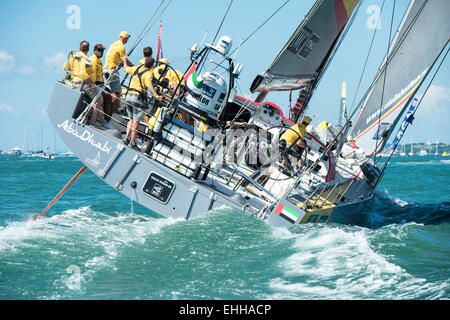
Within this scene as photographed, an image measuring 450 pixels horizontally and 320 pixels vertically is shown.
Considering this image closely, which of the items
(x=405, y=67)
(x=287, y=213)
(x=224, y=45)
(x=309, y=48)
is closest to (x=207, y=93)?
(x=224, y=45)

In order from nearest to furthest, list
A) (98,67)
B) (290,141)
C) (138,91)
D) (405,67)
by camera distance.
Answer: (138,91), (98,67), (290,141), (405,67)

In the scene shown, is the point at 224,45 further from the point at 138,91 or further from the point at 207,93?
the point at 138,91

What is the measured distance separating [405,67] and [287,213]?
25.7 ft

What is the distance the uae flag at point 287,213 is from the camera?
716 cm

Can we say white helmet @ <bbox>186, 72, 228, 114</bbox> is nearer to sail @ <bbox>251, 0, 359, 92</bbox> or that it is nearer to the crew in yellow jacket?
the crew in yellow jacket

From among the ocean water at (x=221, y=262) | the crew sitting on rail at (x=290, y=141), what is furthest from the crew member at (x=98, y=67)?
the crew sitting on rail at (x=290, y=141)

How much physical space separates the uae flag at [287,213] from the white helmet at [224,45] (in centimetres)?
241

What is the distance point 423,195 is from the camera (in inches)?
772

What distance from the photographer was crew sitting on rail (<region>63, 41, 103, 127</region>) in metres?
8.27

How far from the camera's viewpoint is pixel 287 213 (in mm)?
7180

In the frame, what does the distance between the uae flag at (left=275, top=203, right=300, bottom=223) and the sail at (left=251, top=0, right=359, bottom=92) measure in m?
3.20

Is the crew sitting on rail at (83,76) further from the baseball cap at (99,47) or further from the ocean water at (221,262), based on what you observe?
the ocean water at (221,262)
